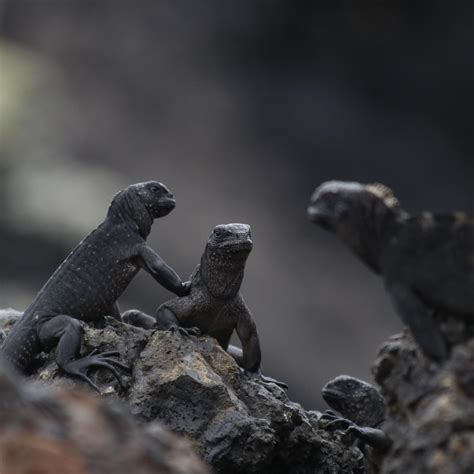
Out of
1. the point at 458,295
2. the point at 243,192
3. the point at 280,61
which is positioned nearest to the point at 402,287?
the point at 458,295

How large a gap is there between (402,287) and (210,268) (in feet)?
7.83

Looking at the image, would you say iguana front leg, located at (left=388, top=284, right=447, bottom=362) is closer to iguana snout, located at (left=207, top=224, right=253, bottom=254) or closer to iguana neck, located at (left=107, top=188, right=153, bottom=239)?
iguana snout, located at (left=207, top=224, right=253, bottom=254)

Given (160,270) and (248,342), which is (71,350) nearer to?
(160,270)

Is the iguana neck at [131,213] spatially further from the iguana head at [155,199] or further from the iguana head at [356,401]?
the iguana head at [356,401]

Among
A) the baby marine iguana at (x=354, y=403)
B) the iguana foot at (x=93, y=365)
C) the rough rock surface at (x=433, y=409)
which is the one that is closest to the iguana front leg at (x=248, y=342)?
the baby marine iguana at (x=354, y=403)

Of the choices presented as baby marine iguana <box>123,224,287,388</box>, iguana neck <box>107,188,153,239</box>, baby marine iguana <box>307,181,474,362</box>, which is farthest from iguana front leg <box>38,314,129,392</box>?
baby marine iguana <box>307,181,474,362</box>

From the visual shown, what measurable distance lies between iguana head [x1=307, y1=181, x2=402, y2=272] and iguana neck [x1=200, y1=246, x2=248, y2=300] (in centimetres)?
175

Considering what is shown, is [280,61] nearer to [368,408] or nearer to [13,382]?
[368,408]

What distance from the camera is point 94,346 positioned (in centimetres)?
678

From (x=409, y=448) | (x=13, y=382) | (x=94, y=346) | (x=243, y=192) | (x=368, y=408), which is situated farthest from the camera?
(x=243, y=192)

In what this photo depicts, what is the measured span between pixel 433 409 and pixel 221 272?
3003 mm

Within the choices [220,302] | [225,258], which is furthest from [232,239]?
[220,302]

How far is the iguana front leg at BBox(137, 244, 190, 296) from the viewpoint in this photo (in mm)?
7168

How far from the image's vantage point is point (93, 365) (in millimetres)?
6578
